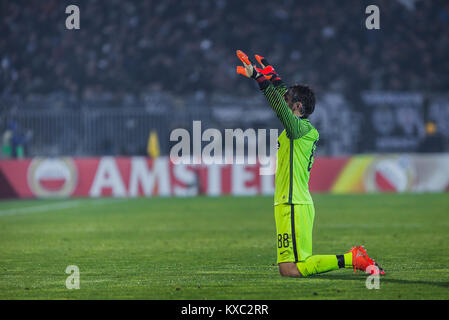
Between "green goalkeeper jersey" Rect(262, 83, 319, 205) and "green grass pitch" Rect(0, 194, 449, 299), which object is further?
"green goalkeeper jersey" Rect(262, 83, 319, 205)

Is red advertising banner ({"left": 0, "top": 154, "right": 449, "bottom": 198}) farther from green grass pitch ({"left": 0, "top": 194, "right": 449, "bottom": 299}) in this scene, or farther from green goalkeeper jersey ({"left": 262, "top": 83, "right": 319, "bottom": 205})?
green goalkeeper jersey ({"left": 262, "top": 83, "right": 319, "bottom": 205})

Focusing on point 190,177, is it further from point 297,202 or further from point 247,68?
point 247,68

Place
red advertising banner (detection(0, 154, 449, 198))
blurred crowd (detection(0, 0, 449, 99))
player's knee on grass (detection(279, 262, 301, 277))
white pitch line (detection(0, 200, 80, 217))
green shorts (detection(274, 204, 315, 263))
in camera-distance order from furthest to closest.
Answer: blurred crowd (detection(0, 0, 449, 99)), red advertising banner (detection(0, 154, 449, 198)), white pitch line (detection(0, 200, 80, 217)), player's knee on grass (detection(279, 262, 301, 277)), green shorts (detection(274, 204, 315, 263))

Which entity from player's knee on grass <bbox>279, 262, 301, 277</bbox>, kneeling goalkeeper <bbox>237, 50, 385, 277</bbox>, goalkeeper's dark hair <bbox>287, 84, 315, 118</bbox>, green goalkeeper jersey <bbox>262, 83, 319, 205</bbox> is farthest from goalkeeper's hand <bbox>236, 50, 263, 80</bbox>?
player's knee on grass <bbox>279, 262, 301, 277</bbox>

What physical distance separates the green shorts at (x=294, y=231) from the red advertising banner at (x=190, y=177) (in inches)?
600

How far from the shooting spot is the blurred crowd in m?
28.8

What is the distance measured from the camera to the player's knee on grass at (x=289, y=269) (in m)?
7.33

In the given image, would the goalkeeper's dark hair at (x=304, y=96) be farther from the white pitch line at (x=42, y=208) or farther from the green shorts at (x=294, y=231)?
the white pitch line at (x=42, y=208)

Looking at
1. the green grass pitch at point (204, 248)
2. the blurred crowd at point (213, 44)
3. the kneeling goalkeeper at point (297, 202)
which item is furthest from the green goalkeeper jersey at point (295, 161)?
the blurred crowd at point (213, 44)

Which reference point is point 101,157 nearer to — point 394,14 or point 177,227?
point 177,227

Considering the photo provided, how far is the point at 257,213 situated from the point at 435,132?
11.2 meters

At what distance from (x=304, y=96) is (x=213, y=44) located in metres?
23.4

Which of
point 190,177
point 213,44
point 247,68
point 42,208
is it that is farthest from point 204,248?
→ point 213,44

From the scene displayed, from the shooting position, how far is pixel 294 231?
23.5ft
